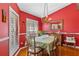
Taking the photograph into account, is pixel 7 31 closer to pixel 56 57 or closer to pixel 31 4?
pixel 31 4

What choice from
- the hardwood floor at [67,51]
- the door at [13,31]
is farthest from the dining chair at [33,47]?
the hardwood floor at [67,51]

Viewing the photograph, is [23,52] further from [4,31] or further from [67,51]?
[67,51]

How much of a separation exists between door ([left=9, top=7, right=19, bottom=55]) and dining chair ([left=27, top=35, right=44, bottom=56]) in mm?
223

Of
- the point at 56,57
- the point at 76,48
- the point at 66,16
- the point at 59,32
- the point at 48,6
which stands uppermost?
the point at 48,6

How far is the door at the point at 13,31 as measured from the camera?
7.72 ft

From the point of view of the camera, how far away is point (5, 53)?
7.70ft

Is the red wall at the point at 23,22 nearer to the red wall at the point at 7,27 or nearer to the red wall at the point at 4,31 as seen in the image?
the red wall at the point at 7,27

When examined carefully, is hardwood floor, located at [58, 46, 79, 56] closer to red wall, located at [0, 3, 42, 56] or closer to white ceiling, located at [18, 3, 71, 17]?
red wall, located at [0, 3, 42, 56]

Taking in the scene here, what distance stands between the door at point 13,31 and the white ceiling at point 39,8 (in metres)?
0.19

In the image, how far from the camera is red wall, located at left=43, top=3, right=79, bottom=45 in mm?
2424

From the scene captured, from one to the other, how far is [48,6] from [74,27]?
0.58 meters

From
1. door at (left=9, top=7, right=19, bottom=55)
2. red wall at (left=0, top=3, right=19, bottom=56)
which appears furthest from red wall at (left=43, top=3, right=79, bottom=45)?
red wall at (left=0, top=3, right=19, bottom=56)

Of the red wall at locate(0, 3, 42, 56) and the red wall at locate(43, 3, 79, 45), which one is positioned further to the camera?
the red wall at locate(43, 3, 79, 45)

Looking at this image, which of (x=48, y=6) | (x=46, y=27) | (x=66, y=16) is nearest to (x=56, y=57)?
(x=46, y=27)
